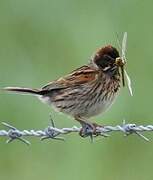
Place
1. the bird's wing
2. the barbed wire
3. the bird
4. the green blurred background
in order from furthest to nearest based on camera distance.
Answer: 1. the green blurred background
2. the bird's wing
3. the bird
4. the barbed wire

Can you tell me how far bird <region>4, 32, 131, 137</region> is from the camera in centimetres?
948

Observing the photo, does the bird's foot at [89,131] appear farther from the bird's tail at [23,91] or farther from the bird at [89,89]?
the bird's tail at [23,91]

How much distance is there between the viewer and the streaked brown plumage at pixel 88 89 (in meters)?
9.49

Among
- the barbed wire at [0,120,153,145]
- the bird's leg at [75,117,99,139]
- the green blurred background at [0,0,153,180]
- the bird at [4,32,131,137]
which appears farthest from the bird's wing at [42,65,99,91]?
the barbed wire at [0,120,153,145]

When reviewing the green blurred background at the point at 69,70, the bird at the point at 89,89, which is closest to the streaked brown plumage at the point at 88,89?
the bird at the point at 89,89

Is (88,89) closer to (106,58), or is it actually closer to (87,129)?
(106,58)

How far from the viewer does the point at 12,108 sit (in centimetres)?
1116

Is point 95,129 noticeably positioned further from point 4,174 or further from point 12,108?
point 12,108

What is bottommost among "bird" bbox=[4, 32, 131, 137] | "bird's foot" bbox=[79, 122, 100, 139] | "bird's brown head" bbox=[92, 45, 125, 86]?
"bird's foot" bbox=[79, 122, 100, 139]

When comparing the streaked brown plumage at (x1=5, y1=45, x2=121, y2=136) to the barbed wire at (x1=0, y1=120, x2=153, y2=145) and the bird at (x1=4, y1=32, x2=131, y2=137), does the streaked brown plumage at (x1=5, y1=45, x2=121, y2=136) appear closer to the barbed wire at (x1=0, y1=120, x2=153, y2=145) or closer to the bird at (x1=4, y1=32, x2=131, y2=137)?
the bird at (x1=4, y1=32, x2=131, y2=137)

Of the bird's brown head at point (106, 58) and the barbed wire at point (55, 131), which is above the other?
the bird's brown head at point (106, 58)

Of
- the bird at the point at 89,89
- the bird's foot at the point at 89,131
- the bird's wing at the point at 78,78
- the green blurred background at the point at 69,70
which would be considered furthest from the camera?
the green blurred background at the point at 69,70

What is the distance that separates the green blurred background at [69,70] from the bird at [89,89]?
0.72 metres
